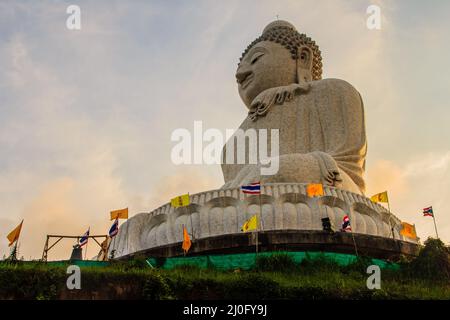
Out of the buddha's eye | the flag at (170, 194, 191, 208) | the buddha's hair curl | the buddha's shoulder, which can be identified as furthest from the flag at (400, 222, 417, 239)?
the buddha's eye

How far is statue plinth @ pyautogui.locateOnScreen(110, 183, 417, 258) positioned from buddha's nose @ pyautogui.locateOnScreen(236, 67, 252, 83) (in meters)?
6.20

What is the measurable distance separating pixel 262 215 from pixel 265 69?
6.73 m

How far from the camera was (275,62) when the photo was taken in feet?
53.4

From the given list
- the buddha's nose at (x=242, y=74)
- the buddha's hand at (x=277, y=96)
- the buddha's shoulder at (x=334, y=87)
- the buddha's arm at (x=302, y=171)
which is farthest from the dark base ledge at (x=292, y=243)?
the buddha's nose at (x=242, y=74)

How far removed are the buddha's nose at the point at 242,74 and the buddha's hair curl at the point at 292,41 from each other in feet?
2.02

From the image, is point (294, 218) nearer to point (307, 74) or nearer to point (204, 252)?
point (204, 252)

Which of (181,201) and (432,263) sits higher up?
(181,201)

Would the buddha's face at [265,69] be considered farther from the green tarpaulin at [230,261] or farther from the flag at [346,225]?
the green tarpaulin at [230,261]

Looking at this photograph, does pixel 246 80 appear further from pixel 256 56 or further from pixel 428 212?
pixel 428 212

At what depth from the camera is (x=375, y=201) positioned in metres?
11.7

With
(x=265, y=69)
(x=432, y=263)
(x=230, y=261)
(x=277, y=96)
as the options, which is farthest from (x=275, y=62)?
(x=432, y=263)
